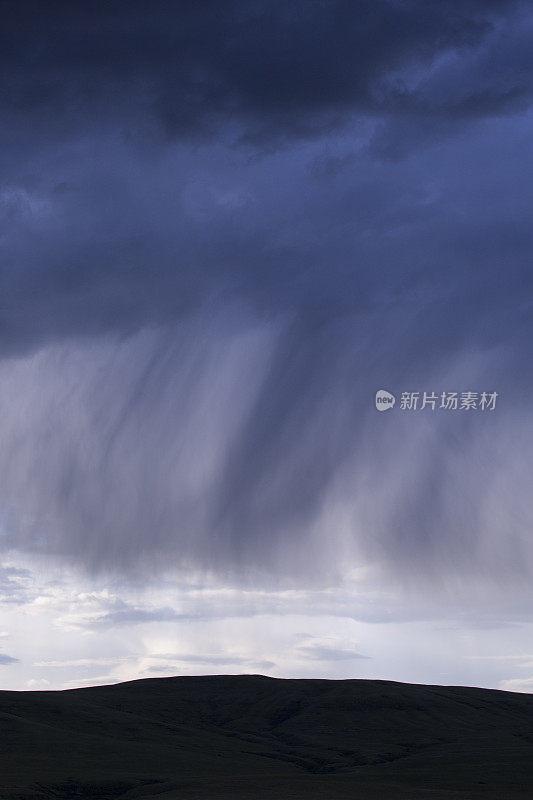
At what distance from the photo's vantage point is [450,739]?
18012cm

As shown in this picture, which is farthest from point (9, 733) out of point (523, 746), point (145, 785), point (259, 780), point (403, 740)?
point (523, 746)

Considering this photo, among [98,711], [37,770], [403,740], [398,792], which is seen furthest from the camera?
[98,711]

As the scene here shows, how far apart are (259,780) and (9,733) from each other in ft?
221

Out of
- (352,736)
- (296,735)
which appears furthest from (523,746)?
(296,735)

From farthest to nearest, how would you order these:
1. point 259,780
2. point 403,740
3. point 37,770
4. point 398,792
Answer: point 403,740
point 37,770
point 259,780
point 398,792

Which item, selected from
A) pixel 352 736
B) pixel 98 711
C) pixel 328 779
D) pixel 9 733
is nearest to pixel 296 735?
pixel 352 736

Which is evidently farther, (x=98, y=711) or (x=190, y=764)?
(x=98, y=711)

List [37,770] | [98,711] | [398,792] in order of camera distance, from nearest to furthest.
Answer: [398,792] → [37,770] → [98,711]

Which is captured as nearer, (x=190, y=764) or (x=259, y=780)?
(x=259, y=780)

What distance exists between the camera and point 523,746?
544 ft

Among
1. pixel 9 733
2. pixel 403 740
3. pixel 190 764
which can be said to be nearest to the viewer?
pixel 190 764

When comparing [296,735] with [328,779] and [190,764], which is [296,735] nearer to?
[190,764]

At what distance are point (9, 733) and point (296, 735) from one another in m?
64.6

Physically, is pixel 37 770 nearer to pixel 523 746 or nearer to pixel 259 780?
pixel 259 780
